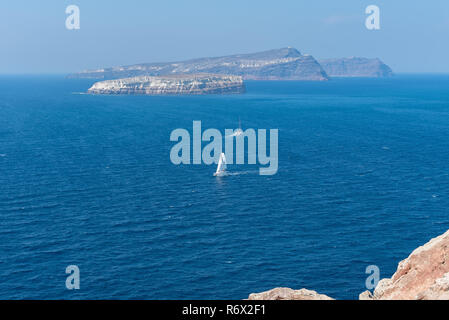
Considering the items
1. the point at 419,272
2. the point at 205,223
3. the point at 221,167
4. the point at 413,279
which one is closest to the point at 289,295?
the point at 413,279

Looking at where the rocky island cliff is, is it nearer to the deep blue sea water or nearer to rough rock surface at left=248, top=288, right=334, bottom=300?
rough rock surface at left=248, top=288, right=334, bottom=300

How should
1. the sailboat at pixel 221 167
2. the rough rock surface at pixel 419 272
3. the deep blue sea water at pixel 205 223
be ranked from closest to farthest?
the rough rock surface at pixel 419 272 → the deep blue sea water at pixel 205 223 → the sailboat at pixel 221 167

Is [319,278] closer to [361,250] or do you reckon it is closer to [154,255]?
[361,250]

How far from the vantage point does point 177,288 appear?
75688mm

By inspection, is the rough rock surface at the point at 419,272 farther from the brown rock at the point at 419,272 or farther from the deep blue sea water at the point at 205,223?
the deep blue sea water at the point at 205,223

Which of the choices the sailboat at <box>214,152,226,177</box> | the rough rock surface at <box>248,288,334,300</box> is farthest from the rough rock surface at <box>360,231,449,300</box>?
the sailboat at <box>214,152,226,177</box>

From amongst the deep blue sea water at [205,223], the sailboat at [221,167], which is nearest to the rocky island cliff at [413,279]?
the deep blue sea water at [205,223]

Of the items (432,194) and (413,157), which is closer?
(432,194)

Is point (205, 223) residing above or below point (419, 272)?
below

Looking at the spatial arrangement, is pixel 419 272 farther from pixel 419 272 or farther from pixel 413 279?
pixel 413 279

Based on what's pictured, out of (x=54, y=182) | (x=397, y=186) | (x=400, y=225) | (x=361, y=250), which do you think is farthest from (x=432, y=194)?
(x=54, y=182)

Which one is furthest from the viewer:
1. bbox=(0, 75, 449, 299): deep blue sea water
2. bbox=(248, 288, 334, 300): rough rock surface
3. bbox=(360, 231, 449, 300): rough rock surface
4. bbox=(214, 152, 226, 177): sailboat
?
bbox=(214, 152, 226, 177): sailboat
